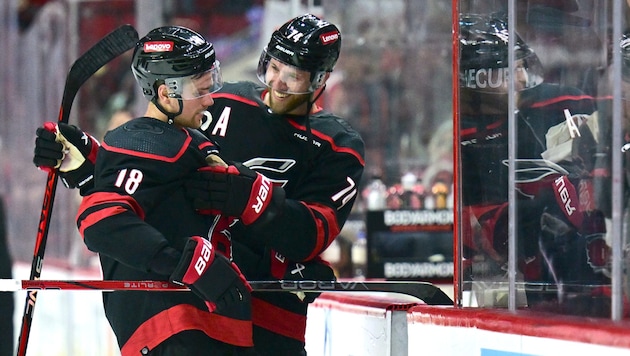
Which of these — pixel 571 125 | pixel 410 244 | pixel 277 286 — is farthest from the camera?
pixel 410 244

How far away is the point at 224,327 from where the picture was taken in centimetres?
262

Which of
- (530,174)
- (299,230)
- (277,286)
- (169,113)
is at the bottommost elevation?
(277,286)

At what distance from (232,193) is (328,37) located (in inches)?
21.5

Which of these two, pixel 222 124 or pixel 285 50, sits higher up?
pixel 285 50

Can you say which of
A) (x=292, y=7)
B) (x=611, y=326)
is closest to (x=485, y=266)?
(x=611, y=326)

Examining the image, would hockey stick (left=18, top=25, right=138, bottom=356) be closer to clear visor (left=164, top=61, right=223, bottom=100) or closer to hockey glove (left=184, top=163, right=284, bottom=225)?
clear visor (left=164, top=61, right=223, bottom=100)

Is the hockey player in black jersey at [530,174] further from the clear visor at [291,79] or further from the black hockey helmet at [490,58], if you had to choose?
the clear visor at [291,79]

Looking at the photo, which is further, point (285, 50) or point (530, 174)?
point (285, 50)

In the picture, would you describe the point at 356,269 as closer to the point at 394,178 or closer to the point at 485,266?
the point at 394,178

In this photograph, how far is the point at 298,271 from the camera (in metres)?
3.02

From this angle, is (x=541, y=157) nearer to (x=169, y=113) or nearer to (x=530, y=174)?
(x=530, y=174)

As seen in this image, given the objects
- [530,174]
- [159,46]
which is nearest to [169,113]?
[159,46]

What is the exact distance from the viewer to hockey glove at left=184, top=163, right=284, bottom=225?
2.58 meters

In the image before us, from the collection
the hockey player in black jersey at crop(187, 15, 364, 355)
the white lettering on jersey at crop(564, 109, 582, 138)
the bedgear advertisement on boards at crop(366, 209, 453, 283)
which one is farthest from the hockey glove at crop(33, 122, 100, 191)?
the bedgear advertisement on boards at crop(366, 209, 453, 283)
